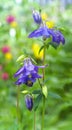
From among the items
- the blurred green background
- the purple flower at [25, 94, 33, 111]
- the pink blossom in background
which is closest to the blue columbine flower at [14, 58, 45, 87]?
the purple flower at [25, 94, 33, 111]

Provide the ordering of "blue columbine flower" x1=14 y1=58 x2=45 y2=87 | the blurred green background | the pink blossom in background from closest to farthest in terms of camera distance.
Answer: "blue columbine flower" x1=14 y1=58 x2=45 y2=87
the blurred green background
the pink blossom in background

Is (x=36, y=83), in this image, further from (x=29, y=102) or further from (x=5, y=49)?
(x=29, y=102)

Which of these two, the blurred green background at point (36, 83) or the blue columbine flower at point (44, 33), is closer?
the blue columbine flower at point (44, 33)

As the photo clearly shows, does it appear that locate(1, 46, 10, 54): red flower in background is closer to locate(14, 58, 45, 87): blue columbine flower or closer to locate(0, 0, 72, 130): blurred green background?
locate(0, 0, 72, 130): blurred green background

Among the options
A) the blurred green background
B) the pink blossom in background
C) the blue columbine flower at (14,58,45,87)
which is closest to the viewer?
the blue columbine flower at (14,58,45,87)

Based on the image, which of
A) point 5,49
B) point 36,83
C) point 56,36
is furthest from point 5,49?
point 56,36

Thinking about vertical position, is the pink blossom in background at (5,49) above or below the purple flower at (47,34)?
below

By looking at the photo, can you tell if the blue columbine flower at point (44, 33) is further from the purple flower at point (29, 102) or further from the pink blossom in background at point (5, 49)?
the pink blossom in background at point (5, 49)

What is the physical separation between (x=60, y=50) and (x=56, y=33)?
234 centimetres

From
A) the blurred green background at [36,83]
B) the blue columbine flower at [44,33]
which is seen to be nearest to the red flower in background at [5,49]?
the blurred green background at [36,83]

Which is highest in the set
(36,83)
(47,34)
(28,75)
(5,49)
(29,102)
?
(47,34)

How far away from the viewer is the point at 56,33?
1.47 metres

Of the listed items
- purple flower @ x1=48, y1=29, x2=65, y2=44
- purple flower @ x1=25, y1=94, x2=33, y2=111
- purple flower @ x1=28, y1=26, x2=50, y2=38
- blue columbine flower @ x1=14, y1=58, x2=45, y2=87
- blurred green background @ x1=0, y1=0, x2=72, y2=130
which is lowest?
blurred green background @ x1=0, y1=0, x2=72, y2=130

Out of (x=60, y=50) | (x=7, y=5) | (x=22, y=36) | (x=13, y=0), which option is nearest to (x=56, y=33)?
(x=60, y=50)
